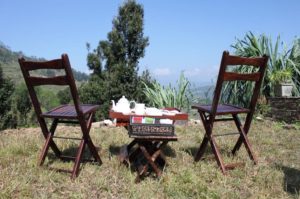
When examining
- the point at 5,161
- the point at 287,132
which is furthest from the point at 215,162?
the point at 287,132

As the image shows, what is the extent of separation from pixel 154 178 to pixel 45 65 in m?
1.35

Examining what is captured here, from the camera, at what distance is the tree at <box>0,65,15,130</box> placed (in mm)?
9102

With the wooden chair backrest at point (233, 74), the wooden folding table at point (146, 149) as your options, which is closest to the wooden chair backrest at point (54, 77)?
the wooden folding table at point (146, 149)

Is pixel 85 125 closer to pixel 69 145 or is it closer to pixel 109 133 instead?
pixel 69 145

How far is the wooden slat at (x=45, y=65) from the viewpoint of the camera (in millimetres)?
2894

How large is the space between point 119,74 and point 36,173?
6.26 m

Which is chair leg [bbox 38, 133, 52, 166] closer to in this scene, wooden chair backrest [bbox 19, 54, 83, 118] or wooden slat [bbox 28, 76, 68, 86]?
wooden chair backrest [bbox 19, 54, 83, 118]

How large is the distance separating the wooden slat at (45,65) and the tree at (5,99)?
6429mm

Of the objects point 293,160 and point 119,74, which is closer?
point 293,160

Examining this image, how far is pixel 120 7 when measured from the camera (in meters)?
10.2

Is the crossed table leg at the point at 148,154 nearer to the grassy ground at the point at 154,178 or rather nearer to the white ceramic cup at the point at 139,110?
the grassy ground at the point at 154,178

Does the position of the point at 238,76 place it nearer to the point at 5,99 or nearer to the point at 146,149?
the point at 146,149

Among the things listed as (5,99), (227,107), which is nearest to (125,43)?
(5,99)

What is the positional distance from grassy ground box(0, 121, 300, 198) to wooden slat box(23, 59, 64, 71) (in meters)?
0.89
